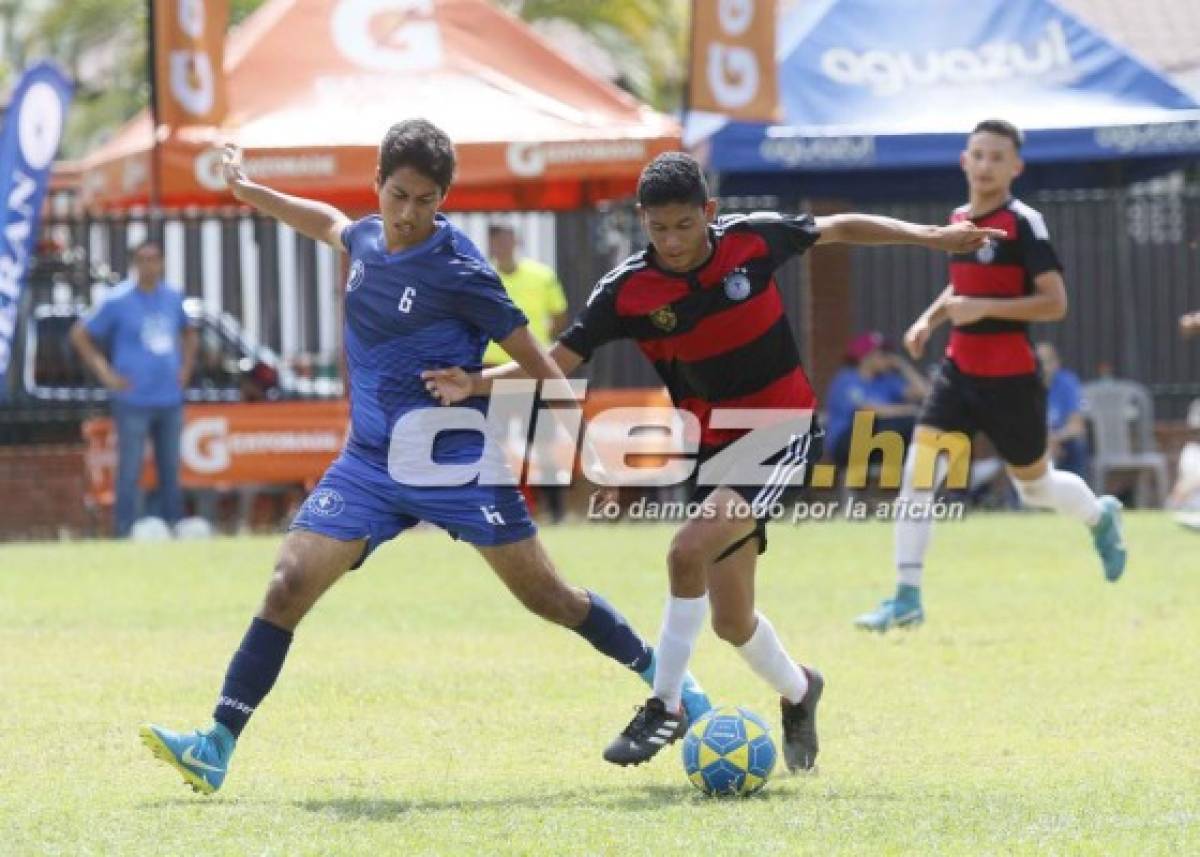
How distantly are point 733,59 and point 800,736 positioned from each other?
12.4m

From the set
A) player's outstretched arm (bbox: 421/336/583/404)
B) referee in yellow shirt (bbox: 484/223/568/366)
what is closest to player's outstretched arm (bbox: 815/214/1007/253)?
player's outstretched arm (bbox: 421/336/583/404)

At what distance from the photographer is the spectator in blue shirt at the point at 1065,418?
20516 mm

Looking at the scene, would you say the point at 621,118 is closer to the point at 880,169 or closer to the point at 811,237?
the point at 880,169

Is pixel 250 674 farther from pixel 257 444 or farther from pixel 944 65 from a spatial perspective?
pixel 944 65

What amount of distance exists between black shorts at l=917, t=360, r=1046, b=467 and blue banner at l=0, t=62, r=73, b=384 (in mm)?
8659

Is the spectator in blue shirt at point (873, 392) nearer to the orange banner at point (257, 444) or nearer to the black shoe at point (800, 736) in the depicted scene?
the orange banner at point (257, 444)

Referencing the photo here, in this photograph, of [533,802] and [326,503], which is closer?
[533,802]

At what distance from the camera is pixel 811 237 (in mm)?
Result: 8117

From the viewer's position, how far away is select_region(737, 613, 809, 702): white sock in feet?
26.8

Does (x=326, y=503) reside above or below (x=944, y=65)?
below

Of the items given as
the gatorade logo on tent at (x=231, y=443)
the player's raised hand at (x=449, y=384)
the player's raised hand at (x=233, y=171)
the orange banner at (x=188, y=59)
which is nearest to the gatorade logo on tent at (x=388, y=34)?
the orange banner at (x=188, y=59)

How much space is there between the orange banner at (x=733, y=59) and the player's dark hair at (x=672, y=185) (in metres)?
12.2

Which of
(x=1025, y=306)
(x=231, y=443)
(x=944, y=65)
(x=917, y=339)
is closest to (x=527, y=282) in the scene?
(x=231, y=443)

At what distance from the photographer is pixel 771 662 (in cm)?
820
